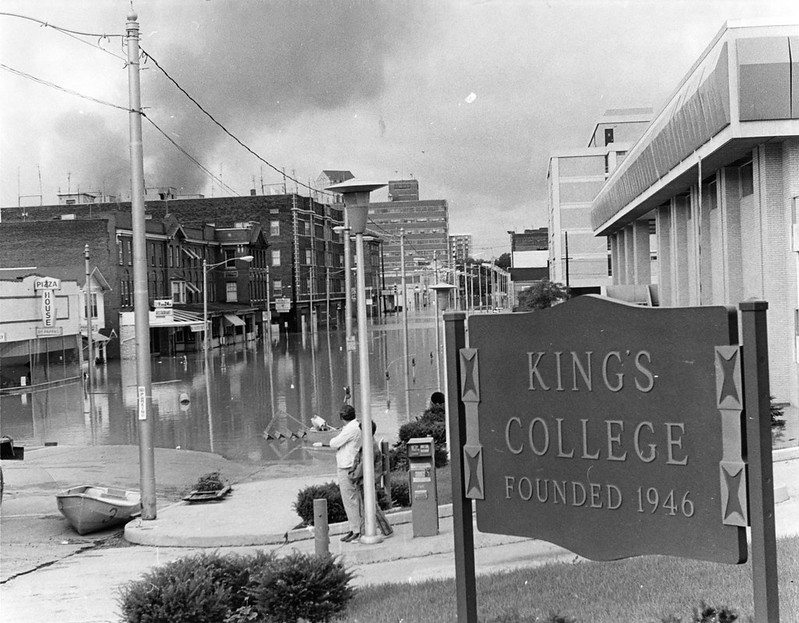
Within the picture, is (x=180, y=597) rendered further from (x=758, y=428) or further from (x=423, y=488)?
(x=423, y=488)

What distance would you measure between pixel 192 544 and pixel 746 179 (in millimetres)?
23996

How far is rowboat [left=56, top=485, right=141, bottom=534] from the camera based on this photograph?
50.1 feet

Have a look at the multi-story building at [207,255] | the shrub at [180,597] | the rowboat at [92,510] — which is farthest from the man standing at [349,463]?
the multi-story building at [207,255]

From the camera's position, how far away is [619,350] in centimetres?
527

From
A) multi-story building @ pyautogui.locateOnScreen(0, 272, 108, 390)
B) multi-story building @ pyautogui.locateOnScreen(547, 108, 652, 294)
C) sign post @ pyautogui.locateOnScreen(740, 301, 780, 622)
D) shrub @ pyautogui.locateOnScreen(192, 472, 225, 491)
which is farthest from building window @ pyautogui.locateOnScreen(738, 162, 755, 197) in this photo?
multi-story building @ pyautogui.locateOnScreen(547, 108, 652, 294)

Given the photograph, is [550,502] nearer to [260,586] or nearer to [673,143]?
[260,586]

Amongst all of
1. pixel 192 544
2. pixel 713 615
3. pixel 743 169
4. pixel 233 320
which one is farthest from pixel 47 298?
pixel 713 615

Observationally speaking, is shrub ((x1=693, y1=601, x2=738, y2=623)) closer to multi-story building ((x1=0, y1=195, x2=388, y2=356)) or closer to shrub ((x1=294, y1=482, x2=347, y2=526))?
shrub ((x1=294, y1=482, x2=347, y2=526))

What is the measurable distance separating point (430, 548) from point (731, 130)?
18.5m

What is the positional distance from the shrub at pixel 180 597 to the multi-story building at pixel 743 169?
17318mm

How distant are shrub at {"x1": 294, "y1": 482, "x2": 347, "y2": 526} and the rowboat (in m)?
3.68

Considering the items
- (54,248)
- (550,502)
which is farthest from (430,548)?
(54,248)

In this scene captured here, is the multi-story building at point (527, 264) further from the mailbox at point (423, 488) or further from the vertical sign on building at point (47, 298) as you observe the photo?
the mailbox at point (423, 488)

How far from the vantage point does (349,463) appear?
41.2ft
